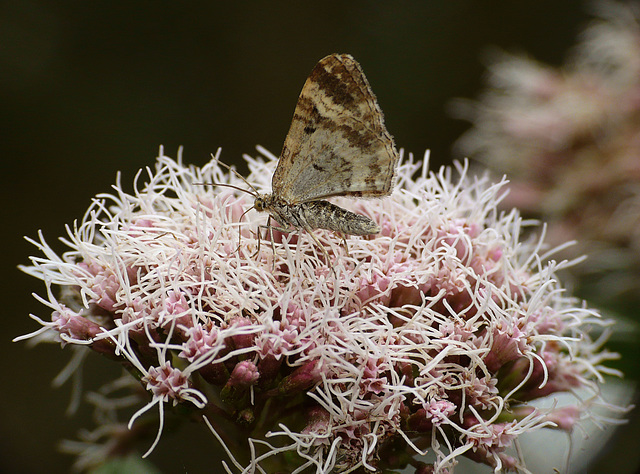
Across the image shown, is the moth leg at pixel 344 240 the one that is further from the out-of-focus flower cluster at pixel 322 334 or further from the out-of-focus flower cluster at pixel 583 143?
the out-of-focus flower cluster at pixel 583 143

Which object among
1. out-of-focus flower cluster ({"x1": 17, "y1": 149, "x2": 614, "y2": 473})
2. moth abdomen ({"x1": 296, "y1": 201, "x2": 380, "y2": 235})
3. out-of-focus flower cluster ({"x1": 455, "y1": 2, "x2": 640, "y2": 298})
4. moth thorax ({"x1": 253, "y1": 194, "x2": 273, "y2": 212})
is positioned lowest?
out-of-focus flower cluster ({"x1": 17, "y1": 149, "x2": 614, "y2": 473})

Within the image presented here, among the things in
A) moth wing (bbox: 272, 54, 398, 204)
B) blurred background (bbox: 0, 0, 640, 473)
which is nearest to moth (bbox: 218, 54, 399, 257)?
moth wing (bbox: 272, 54, 398, 204)

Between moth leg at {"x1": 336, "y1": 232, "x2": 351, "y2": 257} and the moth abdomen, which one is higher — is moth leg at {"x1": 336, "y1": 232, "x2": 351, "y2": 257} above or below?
below

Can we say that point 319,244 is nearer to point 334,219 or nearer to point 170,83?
point 334,219

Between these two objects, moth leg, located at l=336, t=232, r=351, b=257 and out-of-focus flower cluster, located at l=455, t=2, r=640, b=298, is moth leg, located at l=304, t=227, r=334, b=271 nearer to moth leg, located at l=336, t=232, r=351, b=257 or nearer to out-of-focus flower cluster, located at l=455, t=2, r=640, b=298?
moth leg, located at l=336, t=232, r=351, b=257

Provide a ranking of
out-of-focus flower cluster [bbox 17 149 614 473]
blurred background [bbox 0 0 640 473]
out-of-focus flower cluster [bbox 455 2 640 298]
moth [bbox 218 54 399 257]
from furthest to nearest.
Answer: blurred background [bbox 0 0 640 473] < out-of-focus flower cluster [bbox 455 2 640 298] < moth [bbox 218 54 399 257] < out-of-focus flower cluster [bbox 17 149 614 473]

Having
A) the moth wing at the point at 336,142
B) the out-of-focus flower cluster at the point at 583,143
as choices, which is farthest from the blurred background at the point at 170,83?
the moth wing at the point at 336,142

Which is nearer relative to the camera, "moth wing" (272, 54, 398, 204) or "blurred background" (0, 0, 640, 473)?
"moth wing" (272, 54, 398, 204)
